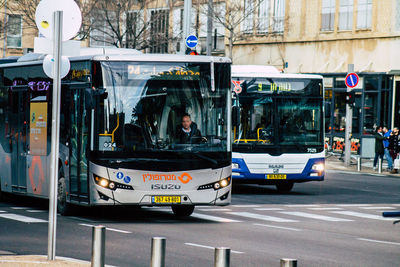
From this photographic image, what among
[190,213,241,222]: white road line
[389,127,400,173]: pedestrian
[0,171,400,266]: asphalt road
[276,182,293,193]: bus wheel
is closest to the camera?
[0,171,400,266]: asphalt road

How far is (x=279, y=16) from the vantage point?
49344 millimetres

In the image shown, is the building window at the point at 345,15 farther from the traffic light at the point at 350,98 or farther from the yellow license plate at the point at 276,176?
the yellow license plate at the point at 276,176

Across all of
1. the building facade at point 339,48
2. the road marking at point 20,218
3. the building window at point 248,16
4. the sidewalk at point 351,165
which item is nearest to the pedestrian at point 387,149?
the sidewalk at point 351,165

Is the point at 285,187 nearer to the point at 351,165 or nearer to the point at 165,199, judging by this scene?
the point at 165,199

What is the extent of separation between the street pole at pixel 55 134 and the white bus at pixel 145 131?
5.24 metres

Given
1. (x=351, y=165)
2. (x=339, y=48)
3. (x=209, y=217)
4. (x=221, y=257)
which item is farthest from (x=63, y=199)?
(x=339, y=48)

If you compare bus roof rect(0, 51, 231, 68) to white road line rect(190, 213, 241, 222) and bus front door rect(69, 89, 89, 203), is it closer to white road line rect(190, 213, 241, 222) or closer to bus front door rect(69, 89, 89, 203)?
bus front door rect(69, 89, 89, 203)

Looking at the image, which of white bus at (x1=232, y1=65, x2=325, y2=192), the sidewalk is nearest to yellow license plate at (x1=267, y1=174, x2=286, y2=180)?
white bus at (x1=232, y1=65, x2=325, y2=192)

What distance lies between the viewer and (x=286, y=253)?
12.4m

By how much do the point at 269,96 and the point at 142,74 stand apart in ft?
26.6

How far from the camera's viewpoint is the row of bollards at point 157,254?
6.65 m

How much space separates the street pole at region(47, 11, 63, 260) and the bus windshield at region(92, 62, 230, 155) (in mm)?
5450

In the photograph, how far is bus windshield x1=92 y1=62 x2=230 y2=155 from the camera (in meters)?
15.8

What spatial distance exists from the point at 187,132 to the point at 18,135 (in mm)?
4099
